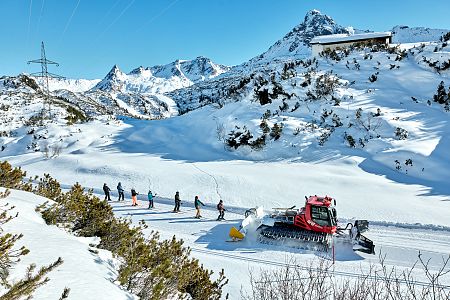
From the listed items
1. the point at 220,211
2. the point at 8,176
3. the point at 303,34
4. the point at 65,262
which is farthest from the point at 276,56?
the point at 65,262

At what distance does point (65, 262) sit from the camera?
4.84 metres

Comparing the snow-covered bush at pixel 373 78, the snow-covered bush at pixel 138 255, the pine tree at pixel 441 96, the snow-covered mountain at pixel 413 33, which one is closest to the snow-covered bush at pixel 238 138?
the snow-covered bush at pixel 373 78

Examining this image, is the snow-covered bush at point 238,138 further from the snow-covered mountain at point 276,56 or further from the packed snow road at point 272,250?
the snow-covered mountain at point 276,56

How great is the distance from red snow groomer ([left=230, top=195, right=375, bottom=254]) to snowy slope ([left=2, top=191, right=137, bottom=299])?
7414 millimetres

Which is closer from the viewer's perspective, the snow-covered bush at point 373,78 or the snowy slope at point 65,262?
the snowy slope at point 65,262

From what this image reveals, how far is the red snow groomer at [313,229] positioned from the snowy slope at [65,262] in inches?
292

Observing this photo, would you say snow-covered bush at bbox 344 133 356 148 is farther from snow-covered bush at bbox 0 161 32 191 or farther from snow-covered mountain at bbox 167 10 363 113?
snow-covered mountain at bbox 167 10 363 113

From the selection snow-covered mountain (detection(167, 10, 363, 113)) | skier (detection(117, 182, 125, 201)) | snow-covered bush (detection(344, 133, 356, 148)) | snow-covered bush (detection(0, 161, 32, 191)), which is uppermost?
snow-covered mountain (detection(167, 10, 363, 113))

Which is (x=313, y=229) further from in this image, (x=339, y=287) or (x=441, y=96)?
(x=441, y=96)

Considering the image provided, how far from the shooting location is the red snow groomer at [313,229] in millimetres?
11609

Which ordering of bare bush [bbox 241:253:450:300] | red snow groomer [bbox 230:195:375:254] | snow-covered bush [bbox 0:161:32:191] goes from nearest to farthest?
bare bush [bbox 241:253:450:300], snow-covered bush [bbox 0:161:32:191], red snow groomer [bbox 230:195:375:254]

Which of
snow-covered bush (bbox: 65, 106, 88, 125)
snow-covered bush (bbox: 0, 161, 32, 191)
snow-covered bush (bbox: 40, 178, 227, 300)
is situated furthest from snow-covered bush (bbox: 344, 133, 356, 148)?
snow-covered bush (bbox: 65, 106, 88, 125)

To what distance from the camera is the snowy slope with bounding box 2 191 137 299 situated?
420 cm

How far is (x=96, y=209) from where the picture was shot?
797 centimetres
